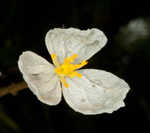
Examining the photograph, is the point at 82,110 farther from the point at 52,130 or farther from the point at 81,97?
the point at 52,130

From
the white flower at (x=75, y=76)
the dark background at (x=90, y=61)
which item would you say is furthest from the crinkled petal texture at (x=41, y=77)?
the dark background at (x=90, y=61)

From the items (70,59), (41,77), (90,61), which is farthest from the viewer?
(90,61)

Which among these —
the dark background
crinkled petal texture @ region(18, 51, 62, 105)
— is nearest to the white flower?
crinkled petal texture @ region(18, 51, 62, 105)

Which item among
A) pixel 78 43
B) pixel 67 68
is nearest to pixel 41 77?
pixel 67 68

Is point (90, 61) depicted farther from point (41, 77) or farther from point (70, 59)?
point (41, 77)

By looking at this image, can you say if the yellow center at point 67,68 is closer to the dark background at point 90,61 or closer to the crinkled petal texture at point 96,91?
the crinkled petal texture at point 96,91

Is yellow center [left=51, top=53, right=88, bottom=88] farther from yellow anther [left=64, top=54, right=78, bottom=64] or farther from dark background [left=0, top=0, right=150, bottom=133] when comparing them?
dark background [left=0, top=0, right=150, bottom=133]
